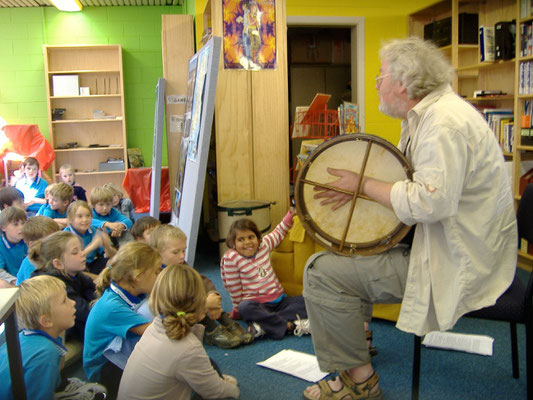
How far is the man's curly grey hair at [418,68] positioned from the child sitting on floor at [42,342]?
1.46m

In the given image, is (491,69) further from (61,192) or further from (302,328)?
(61,192)

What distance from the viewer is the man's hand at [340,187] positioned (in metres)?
1.94

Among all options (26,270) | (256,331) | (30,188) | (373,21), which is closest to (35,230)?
(26,270)

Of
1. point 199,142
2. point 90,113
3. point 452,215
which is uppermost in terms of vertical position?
point 90,113

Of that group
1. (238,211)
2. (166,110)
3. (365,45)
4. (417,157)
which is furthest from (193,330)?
(365,45)

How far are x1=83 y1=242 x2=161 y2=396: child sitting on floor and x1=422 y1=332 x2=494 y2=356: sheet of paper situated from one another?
1.45 metres

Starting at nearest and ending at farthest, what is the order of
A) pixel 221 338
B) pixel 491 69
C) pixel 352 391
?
1. pixel 352 391
2. pixel 221 338
3. pixel 491 69

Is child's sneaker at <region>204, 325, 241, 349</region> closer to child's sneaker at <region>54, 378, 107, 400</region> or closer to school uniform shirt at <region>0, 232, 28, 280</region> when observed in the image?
child's sneaker at <region>54, 378, 107, 400</region>

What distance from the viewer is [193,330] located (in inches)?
77.1

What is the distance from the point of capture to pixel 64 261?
2441 millimetres

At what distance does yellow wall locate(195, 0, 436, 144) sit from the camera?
5.39m

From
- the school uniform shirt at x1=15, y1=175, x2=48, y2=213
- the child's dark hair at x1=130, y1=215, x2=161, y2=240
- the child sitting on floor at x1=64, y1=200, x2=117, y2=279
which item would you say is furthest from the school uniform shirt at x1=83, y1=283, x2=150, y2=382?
the school uniform shirt at x1=15, y1=175, x2=48, y2=213

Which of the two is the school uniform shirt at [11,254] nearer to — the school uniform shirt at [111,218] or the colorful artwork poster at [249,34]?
the school uniform shirt at [111,218]

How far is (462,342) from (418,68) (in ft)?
4.90
